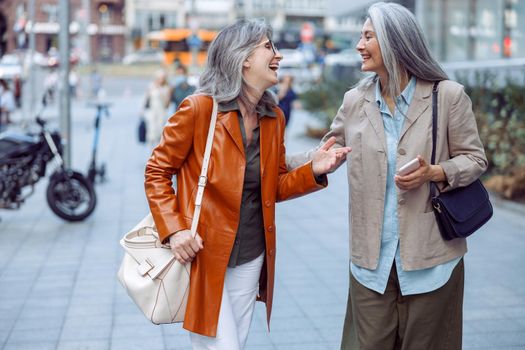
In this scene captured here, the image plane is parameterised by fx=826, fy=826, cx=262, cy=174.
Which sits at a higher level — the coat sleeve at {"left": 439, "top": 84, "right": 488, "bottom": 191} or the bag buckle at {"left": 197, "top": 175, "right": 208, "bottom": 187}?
the coat sleeve at {"left": 439, "top": 84, "right": 488, "bottom": 191}

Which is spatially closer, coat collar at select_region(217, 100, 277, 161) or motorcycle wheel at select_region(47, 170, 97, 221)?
coat collar at select_region(217, 100, 277, 161)

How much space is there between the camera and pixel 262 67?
3238mm

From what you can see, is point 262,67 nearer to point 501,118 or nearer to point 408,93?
point 408,93

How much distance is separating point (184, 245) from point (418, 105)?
3.37 feet

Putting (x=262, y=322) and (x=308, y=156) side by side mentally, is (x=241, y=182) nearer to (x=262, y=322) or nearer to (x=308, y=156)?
(x=308, y=156)

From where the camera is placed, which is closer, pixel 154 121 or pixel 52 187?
pixel 52 187

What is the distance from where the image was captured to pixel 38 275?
22.3 ft

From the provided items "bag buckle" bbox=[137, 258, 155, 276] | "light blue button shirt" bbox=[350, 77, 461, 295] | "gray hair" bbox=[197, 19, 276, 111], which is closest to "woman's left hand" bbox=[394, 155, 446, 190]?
"light blue button shirt" bbox=[350, 77, 461, 295]

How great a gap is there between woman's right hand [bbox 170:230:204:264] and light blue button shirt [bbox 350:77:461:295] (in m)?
0.68

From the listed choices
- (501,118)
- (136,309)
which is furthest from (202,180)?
(501,118)

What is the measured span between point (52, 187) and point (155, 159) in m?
5.96

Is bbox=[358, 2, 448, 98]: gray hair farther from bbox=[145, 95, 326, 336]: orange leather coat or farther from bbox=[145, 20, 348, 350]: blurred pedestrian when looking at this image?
bbox=[145, 95, 326, 336]: orange leather coat

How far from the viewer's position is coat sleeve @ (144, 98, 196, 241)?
10.4ft

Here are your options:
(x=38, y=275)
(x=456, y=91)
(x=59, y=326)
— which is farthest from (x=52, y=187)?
(x=456, y=91)
